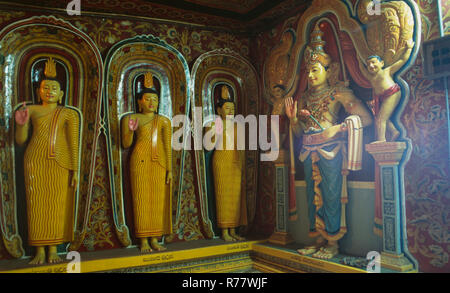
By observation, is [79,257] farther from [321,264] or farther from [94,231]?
[321,264]

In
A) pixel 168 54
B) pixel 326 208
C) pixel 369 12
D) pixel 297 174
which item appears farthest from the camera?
pixel 168 54

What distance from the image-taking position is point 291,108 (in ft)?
13.9

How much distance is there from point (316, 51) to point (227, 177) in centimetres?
196

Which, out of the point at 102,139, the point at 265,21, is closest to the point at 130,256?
the point at 102,139

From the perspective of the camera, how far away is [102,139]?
432cm

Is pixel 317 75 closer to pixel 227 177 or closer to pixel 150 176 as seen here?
pixel 227 177

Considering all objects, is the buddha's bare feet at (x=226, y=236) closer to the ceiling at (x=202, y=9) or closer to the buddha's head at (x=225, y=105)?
the buddha's head at (x=225, y=105)

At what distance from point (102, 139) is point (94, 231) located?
112 centimetres

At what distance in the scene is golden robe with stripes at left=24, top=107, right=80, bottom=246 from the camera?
3.78 meters

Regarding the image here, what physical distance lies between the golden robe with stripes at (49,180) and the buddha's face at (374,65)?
3.32 m

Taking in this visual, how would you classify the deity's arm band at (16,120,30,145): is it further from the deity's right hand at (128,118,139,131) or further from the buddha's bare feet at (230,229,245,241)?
the buddha's bare feet at (230,229,245,241)

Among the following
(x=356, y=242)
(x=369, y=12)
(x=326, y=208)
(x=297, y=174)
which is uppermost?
(x=369, y=12)

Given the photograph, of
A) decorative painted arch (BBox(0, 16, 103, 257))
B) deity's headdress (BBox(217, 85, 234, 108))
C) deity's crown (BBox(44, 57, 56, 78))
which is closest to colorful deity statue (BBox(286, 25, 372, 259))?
deity's headdress (BBox(217, 85, 234, 108))

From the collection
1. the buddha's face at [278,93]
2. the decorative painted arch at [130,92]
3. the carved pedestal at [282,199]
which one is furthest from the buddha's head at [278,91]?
the decorative painted arch at [130,92]
